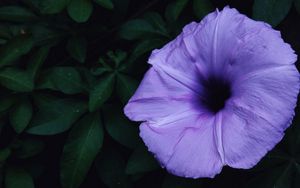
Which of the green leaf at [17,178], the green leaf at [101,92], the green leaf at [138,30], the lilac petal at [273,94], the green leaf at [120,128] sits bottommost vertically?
the green leaf at [17,178]

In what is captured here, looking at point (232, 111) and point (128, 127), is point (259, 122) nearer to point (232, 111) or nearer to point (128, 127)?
point (232, 111)

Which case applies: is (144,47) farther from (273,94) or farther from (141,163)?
(273,94)

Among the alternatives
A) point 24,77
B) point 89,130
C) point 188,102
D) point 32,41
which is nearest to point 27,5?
point 32,41

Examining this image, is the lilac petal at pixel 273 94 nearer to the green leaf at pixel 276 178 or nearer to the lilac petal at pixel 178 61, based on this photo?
the lilac petal at pixel 178 61

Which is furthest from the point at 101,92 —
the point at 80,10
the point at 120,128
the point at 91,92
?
the point at 80,10

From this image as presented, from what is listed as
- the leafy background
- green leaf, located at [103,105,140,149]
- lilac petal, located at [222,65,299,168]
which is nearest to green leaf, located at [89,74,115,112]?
the leafy background

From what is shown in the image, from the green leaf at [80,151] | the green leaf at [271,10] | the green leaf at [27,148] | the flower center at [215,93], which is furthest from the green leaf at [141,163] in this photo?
Answer: the green leaf at [271,10]
